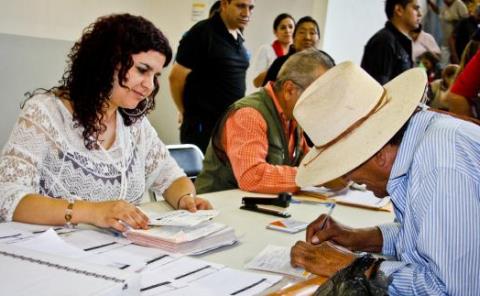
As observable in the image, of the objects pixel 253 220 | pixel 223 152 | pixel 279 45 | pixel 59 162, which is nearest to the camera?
pixel 59 162

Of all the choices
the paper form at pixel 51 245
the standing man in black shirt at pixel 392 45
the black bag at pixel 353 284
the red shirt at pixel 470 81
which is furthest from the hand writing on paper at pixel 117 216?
the standing man in black shirt at pixel 392 45

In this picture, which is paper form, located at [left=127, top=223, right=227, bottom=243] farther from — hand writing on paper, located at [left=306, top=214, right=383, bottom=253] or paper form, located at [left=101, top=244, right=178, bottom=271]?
hand writing on paper, located at [left=306, top=214, right=383, bottom=253]

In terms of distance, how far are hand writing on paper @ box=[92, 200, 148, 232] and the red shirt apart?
1.92m

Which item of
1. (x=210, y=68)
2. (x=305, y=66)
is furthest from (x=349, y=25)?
(x=305, y=66)

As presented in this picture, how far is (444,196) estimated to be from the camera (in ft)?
3.62

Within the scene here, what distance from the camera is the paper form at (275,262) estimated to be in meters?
1.42

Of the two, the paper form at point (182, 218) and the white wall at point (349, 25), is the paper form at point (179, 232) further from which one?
the white wall at point (349, 25)

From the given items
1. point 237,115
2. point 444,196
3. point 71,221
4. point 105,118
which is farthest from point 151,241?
point 237,115

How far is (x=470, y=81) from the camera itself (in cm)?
281

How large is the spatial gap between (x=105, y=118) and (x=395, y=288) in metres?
1.15

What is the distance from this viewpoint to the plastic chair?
8.93 feet

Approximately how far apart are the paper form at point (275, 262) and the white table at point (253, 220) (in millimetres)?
30

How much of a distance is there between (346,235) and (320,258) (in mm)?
288

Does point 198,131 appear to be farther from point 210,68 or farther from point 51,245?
point 51,245
